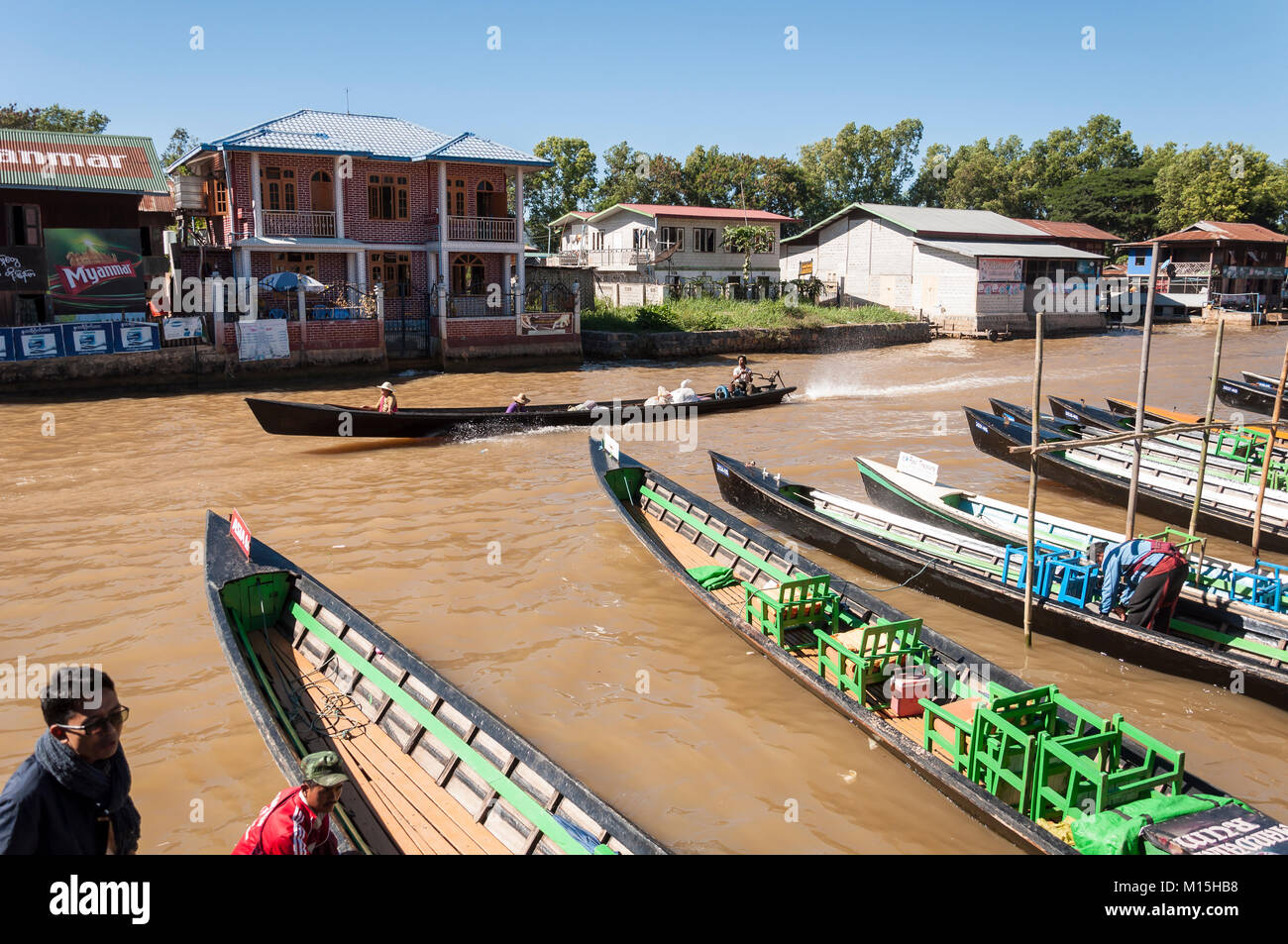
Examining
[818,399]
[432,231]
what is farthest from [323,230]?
[818,399]

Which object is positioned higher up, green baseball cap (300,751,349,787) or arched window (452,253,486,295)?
arched window (452,253,486,295)

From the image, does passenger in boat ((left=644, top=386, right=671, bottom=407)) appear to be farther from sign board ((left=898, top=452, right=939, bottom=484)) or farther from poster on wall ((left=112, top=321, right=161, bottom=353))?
poster on wall ((left=112, top=321, right=161, bottom=353))

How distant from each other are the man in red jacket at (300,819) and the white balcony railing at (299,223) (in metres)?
28.2

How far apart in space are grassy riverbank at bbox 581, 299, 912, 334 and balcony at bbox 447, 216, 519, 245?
192 inches

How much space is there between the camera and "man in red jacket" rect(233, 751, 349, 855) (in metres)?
4.84

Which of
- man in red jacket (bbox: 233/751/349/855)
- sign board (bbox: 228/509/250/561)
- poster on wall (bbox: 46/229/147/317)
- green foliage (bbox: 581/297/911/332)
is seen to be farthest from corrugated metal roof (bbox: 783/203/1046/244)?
man in red jacket (bbox: 233/751/349/855)

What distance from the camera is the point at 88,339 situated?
82.7ft

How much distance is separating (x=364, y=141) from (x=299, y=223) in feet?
13.7

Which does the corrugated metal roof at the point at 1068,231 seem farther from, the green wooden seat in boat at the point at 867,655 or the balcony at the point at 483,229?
the green wooden seat in boat at the point at 867,655

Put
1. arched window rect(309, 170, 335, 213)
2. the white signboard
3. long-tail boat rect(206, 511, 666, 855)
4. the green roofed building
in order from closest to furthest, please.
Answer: long-tail boat rect(206, 511, 666, 855) → the green roofed building → the white signboard → arched window rect(309, 170, 335, 213)

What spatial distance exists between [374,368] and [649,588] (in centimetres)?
2012

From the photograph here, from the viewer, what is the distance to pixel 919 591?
11492 millimetres

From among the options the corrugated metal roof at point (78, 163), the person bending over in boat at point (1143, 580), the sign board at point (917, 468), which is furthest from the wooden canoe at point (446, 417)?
the person bending over in boat at point (1143, 580)
